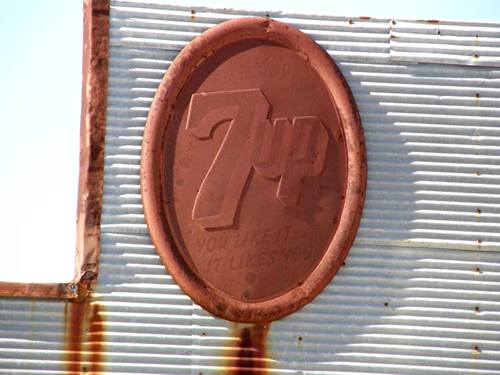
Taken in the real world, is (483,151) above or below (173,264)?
above

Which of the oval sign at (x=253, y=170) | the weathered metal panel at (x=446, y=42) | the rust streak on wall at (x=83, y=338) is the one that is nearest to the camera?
the rust streak on wall at (x=83, y=338)

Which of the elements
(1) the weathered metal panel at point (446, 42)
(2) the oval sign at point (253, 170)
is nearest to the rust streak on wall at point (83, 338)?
(2) the oval sign at point (253, 170)

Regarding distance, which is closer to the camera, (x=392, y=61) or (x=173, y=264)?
(x=173, y=264)

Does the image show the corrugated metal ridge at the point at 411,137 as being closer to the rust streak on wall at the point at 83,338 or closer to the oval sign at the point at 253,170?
the oval sign at the point at 253,170

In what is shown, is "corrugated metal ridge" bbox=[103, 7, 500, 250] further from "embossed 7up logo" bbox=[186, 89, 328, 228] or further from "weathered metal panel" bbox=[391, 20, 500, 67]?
"embossed 7up logo" bbox=[186, 89, 328, 228]

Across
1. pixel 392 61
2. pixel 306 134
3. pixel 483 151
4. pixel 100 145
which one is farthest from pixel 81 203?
pixel 483 151

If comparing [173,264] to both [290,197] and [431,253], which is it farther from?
[431,253]
